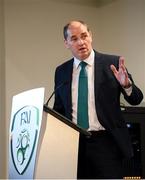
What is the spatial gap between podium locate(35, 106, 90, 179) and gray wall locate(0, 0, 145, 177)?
2292mm

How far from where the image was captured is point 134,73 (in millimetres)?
4160

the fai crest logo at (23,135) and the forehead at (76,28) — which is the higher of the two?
the forehead at (76,28)

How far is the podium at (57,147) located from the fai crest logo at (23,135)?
0.04 metres

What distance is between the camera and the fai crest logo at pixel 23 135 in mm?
1712

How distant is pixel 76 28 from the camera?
2350mm

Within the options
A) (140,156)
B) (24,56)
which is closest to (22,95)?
(140,156)

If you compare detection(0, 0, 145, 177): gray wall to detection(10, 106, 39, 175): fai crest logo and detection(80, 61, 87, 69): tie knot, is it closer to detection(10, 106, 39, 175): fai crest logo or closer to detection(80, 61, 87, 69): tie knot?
detection(80, 61, 87, 69): tie knot

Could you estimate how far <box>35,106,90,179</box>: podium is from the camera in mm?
1735

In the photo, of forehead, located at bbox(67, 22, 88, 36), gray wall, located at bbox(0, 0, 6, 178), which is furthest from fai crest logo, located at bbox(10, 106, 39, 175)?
gray wall, located at bbox(0, 0, 6, 178)

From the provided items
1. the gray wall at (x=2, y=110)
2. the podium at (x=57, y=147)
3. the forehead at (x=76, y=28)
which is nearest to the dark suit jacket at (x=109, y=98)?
the forehead at (x=76, y=28)

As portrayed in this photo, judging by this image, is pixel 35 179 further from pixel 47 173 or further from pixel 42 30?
pixel 42 30

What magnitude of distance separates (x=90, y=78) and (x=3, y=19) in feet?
7.17

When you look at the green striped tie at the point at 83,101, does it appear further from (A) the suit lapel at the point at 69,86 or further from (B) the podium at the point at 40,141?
(B) the podium at the point at 40,141

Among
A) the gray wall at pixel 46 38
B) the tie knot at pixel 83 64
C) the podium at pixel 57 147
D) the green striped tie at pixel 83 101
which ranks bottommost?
the podium at pixel 57 147
